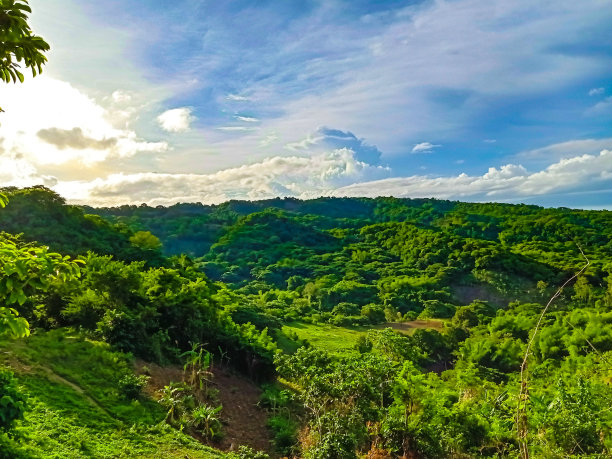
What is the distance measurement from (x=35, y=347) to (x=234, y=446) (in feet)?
24.8

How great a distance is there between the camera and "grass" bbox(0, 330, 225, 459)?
437 inches

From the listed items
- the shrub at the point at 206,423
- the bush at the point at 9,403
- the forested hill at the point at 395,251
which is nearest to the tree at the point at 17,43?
the bush at the point at 9,403

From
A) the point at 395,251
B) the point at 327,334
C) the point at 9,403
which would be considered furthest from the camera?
the point at 395,251

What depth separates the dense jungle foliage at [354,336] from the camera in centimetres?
1477

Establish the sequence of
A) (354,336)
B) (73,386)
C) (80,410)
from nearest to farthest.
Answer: (80,410), (73,386), (354,336)

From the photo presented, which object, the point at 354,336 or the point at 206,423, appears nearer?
the point at 206,423

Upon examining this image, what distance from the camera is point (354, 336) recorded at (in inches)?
2229

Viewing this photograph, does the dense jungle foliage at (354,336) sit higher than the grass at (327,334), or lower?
higher

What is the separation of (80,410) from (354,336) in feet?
150

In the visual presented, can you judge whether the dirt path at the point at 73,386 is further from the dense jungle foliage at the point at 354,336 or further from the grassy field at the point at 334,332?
the grassy field at the point at 334,332

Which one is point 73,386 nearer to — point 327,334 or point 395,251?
point 327,334

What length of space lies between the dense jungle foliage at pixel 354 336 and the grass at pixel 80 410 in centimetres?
66

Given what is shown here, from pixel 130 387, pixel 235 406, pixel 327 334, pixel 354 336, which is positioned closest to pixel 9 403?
pixel 130 387

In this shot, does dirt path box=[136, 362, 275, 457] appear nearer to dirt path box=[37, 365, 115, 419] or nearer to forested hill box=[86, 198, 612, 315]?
dirt path box=[37, 365, 115, 419]
